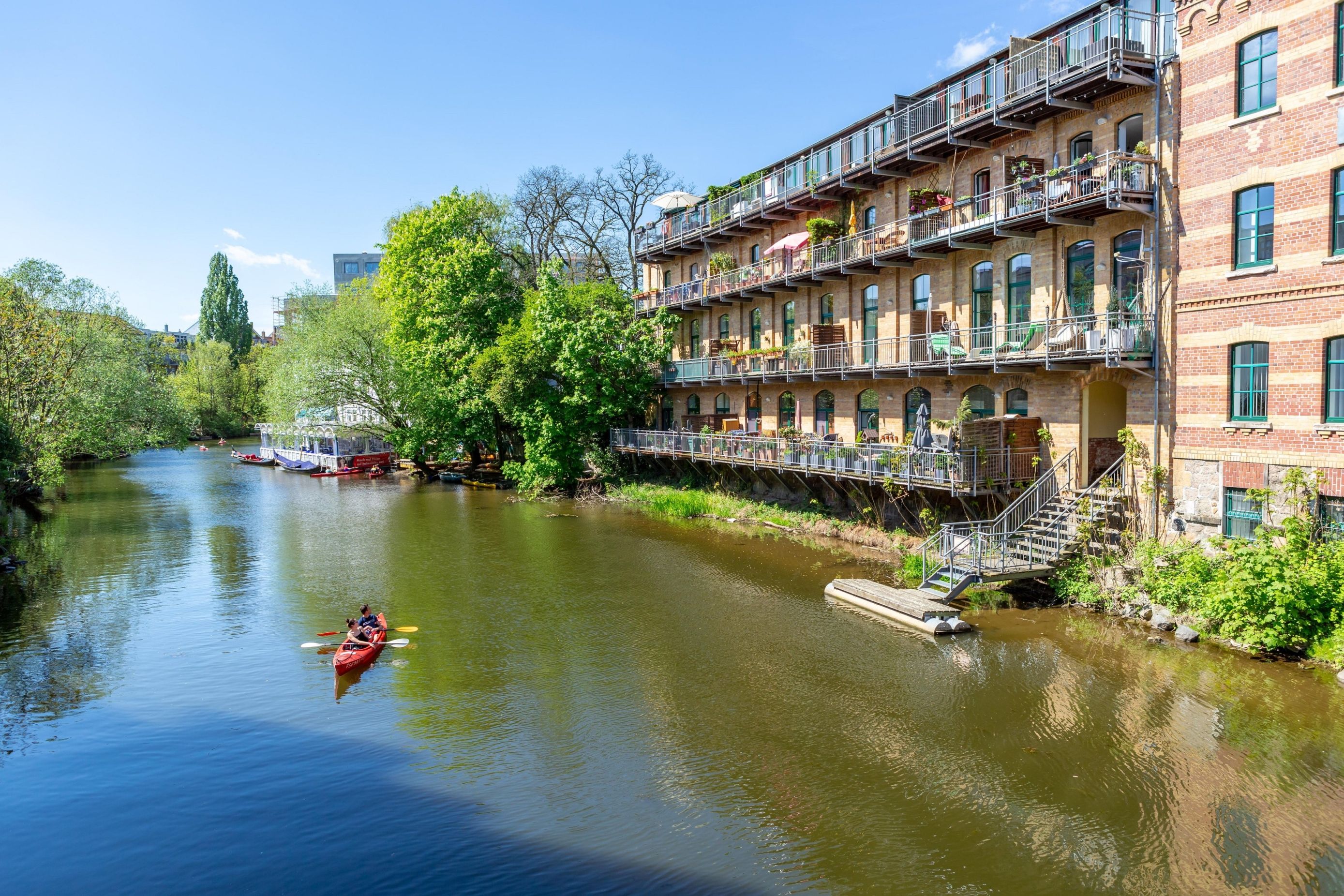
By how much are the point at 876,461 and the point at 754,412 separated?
36.9ft

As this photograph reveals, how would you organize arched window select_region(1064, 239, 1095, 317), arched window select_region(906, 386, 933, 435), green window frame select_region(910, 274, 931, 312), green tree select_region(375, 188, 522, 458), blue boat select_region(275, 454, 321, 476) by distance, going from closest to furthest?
arched window select_region(1064, 239, 1095, 317) → arched window select_region(906, 386, 933, 435) → green window frame select_region(910, 274, 931, 312) → green tree select_region(375, 188, 522, 458) → blue boat select_region(275, 454, 321, 476)

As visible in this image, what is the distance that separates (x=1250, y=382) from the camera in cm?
1688

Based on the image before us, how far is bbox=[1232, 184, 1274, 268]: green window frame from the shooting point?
1644cm

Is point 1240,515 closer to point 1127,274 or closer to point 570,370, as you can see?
point 1127,274

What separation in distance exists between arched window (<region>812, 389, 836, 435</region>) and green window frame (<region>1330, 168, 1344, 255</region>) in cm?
1531

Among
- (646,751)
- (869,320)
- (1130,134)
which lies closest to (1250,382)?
(1130,134)

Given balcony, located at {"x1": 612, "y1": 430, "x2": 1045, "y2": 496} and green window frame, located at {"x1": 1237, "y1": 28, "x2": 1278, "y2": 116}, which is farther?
balcony, located at {"x1": 612, "y1": 430, "x2": 1045, "y2": 496}

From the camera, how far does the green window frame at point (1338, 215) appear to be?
15.3 m

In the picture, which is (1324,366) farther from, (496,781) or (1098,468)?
(496,781)

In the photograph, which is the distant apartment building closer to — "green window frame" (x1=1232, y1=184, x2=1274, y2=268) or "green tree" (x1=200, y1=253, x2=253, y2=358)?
"green tree" (x1=200, y1=253, x2=253, y2=358)

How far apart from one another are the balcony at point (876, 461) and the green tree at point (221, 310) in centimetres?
7342

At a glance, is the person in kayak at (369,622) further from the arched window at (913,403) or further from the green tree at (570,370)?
the green tree at (570,370)

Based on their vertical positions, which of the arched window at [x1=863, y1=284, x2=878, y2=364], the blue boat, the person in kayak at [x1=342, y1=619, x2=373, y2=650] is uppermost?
the arched window at [x1=863, y1=284, x2=878, y2=364]

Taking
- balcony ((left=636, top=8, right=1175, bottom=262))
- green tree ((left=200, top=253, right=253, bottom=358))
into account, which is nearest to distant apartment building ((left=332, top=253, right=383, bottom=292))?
green tree ((left=200, top=253, right=253, bottom=358))
